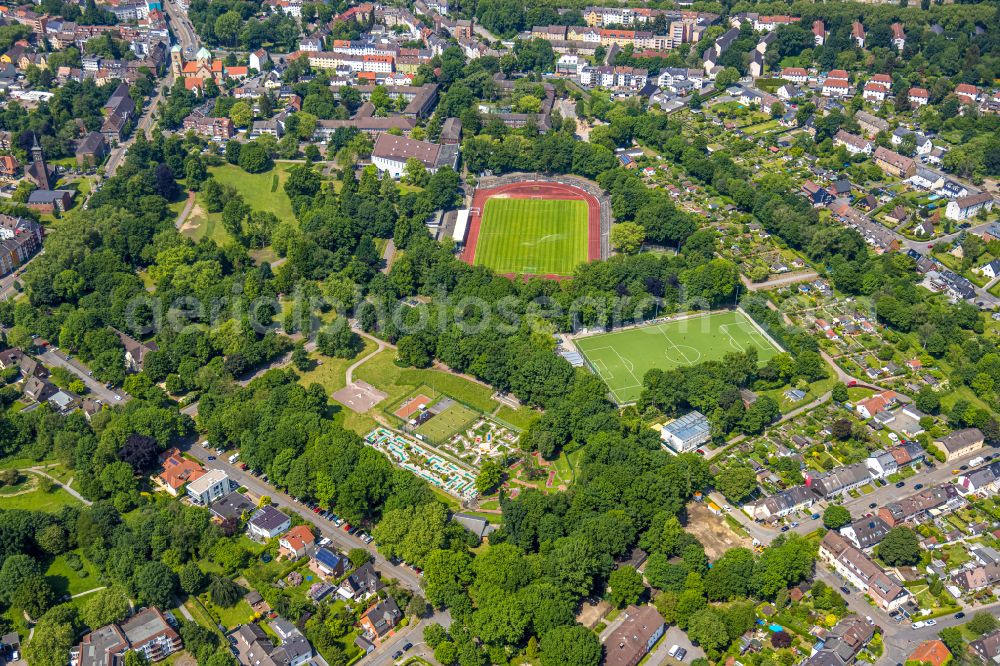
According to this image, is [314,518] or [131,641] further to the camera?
[314,518]

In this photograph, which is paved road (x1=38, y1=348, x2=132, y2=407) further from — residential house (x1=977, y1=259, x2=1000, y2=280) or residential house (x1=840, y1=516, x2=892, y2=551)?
residential house (x1=977, y1=259, x2=1000, y2=280)

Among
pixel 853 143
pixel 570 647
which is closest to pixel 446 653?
pixel 570 647

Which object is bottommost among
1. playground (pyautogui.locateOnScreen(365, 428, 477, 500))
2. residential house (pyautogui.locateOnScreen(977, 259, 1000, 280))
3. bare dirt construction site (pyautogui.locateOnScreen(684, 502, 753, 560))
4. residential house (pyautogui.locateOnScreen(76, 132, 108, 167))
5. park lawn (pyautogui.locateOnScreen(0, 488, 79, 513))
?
bare dirt construction site (pyautogui.locateOnScreen(684, 502, 753, 560))

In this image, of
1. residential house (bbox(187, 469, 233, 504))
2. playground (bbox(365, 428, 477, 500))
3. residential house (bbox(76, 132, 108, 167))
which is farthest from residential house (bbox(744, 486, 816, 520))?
residential house (bbox(76, 132, 108, 167))

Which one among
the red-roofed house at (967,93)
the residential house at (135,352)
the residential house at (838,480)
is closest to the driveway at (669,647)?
the residential house at (838,480)

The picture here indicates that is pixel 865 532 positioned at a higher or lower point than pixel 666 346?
lower

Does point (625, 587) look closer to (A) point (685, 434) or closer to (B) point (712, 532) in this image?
(B) point (712, 532)

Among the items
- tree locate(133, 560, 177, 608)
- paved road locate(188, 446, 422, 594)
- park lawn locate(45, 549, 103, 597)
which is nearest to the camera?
tree locate(133, 560, 177, 608)

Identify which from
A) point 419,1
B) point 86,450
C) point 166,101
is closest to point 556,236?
point 86,450

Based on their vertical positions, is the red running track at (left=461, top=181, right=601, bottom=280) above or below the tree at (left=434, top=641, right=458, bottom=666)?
above
